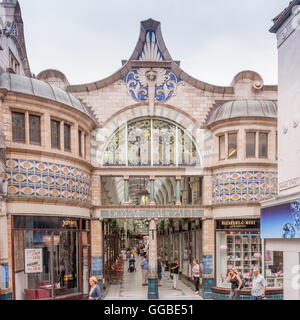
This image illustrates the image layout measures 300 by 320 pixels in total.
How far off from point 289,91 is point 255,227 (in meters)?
9.11

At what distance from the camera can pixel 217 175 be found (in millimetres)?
17328

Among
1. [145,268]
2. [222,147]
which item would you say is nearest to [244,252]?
[222,147]

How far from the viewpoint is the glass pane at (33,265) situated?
1284 centimetres

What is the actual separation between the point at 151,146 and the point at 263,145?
5271mm

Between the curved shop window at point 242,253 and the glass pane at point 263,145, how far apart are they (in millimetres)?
3051

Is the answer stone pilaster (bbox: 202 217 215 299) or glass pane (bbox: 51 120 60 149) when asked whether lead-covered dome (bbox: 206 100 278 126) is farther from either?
glass pane (bbox: 51 120 60 149)

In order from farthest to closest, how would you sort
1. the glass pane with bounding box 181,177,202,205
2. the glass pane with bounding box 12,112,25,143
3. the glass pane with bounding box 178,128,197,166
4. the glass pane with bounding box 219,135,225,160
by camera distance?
the glass pane with bounding box 181,177,202,205
the glass pane with bounding box 178,128,197,166
the glass pane with bounding box 219,135,225,160
the glass pane with bounding box 12,112,25,143

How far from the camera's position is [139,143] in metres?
17.9

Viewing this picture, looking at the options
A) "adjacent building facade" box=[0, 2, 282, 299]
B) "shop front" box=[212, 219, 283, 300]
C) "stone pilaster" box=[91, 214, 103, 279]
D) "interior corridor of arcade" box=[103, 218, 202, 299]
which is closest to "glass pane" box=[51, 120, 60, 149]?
"adjacent building facade" box=[0, 2, 282, 299]

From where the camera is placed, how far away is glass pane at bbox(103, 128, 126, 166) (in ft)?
58.2

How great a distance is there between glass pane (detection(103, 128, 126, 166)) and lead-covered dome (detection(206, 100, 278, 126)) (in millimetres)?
4260

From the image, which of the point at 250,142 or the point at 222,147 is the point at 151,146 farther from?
the point at 250,142

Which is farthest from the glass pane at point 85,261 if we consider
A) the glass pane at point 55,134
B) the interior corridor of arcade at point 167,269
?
the glass pane at point 55,134
